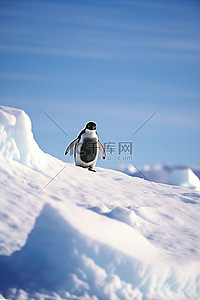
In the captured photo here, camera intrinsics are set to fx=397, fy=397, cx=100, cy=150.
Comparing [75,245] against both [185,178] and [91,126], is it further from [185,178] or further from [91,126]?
[185,178]

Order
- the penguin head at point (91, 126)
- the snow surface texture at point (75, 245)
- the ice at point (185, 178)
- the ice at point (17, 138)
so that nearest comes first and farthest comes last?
the snow surface texture at point (75, 245) < the ice at point (17, 138) < the penguin head at point (91, 126) < the ice at point (185, 178)

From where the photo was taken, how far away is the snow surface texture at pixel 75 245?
3.89 m

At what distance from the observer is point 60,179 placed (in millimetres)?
5863

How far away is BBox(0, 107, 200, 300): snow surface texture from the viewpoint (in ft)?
12.8

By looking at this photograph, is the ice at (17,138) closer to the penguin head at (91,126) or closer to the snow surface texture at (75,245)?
the snow surface texture at (75,245)

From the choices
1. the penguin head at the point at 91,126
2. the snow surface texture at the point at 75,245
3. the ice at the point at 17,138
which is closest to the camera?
the snow surface texture at the point at 75,245

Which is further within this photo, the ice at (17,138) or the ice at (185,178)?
the ice at (185,178)

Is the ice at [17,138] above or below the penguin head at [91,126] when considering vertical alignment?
below

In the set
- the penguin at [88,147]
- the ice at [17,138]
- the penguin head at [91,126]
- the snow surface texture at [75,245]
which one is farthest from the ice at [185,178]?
the ice at [17,138]

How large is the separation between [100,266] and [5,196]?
1.49 metres

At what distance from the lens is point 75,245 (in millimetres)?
3926

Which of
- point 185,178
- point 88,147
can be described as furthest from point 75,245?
point 185,178

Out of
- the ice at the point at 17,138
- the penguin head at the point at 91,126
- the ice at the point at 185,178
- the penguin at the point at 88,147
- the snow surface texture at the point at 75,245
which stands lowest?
the snow surface texture at the point at 75,245

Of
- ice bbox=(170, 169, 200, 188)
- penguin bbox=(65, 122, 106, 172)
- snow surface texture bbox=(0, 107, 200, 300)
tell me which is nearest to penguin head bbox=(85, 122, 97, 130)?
penguin bbox=(65, 122, 106, 172)
